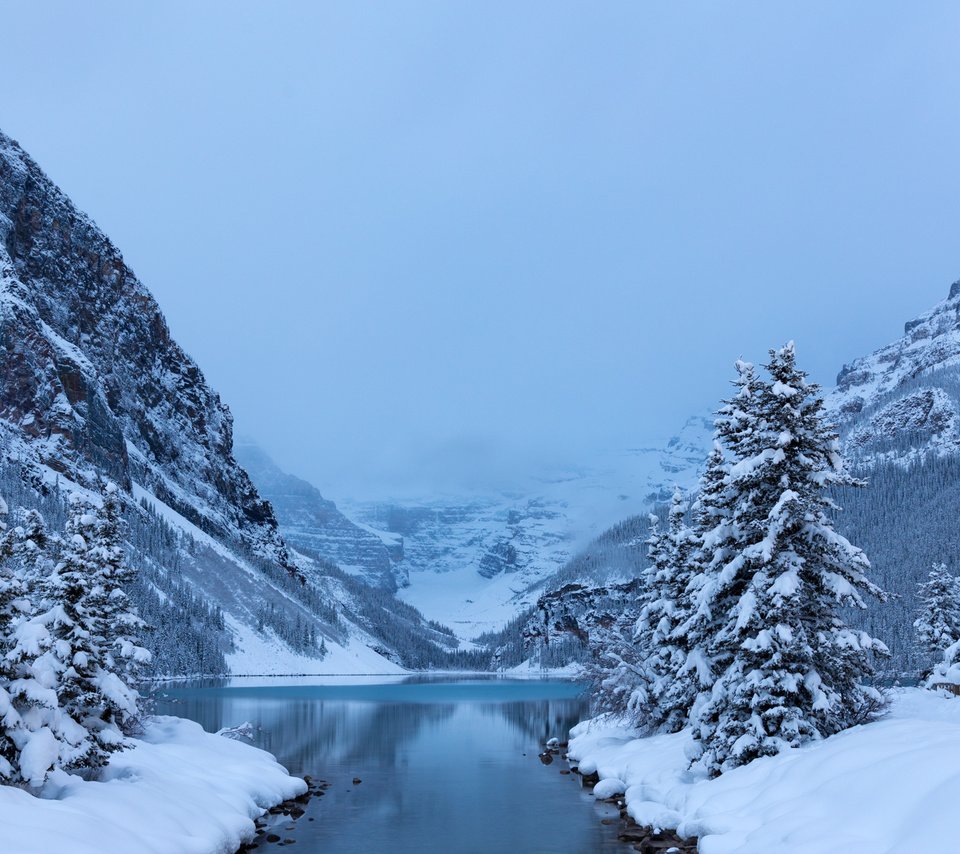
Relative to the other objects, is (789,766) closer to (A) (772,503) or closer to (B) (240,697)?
(A) (772,503)

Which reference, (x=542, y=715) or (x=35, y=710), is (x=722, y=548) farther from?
(x=542, y=715)

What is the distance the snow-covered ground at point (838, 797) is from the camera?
17.0 m

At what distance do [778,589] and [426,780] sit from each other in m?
25.1

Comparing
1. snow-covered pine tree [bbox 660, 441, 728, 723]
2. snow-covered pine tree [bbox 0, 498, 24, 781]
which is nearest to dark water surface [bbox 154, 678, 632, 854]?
snow-covered pine tree [bbox 660, 441, 728, 723]

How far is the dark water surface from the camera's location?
29.2 metres

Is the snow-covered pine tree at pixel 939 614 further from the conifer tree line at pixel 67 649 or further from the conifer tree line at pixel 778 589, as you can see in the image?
the conifer tree line at pixel 67 649

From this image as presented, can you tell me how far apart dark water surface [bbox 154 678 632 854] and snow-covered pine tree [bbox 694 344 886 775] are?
240 inches

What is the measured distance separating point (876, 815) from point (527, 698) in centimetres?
11832

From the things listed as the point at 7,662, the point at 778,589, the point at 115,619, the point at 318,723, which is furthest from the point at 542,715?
the point at 7,662

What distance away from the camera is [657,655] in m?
42.0

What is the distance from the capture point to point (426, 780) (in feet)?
144

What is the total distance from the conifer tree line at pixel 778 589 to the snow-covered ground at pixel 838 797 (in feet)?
3.93

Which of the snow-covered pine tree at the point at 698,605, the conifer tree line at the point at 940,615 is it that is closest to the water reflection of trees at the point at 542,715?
the conifer tree line at the point at 940,615

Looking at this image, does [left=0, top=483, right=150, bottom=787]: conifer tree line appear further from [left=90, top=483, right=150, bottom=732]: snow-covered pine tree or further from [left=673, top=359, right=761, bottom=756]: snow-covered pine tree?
[left=673, top=359, right=761, bottom=756]: snow-covered pine tree
